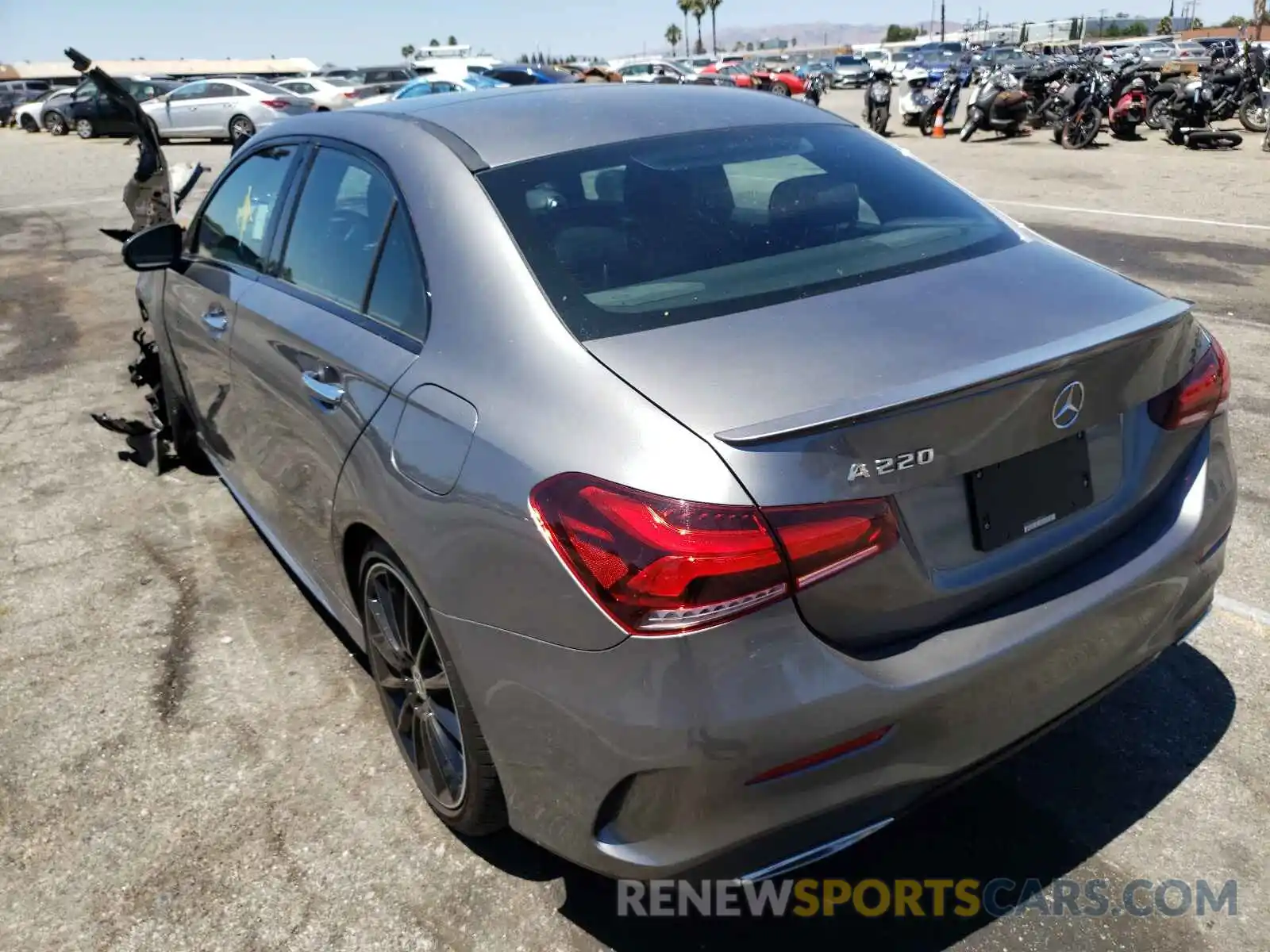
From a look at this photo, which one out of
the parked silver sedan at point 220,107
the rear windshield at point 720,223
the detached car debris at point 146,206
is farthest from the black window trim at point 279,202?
the parked silver sedan at point 220,107

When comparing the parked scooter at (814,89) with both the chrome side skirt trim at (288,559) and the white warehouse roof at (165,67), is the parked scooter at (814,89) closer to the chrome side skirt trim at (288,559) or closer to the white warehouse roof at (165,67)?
the chrome side skirt trim at (288,559)

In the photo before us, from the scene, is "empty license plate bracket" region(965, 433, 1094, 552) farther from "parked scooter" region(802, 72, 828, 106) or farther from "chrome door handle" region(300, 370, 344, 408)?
"parked scooter" region(802, 72, 828, 106)

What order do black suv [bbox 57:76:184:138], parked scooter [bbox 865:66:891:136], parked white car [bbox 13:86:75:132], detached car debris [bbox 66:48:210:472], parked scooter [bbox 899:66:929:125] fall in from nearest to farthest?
detached car debris [bbox 66:48:210:472]
parked scooter [bbox 899:66:929:125]
parked scooter [bbox 865:66:891:136]
black suv [bbox 57:76:184:138]
parked white car [bbox 13:86:75:132]

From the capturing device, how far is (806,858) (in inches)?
81.4

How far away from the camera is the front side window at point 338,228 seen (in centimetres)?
294

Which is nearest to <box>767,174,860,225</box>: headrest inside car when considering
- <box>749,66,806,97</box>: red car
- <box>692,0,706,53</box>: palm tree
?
<box>749,66,806,97</box>: red car

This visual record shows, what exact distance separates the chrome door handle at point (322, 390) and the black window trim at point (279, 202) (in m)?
0.77

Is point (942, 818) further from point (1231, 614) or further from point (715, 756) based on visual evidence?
point (1231, 614)

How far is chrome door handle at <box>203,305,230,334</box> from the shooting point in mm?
3775

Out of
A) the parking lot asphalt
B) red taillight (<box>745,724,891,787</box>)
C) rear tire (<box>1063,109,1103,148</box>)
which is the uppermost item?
red taillight (<box>745,724,891,787</box>)

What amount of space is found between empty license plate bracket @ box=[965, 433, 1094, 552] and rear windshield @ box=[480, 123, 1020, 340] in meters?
0.60

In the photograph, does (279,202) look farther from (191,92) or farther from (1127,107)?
(191,92)

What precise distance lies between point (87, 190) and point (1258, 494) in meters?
19.3

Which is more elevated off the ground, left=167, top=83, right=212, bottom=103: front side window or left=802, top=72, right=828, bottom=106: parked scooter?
left=167, top=83, right=212, bottom=103: front side window
